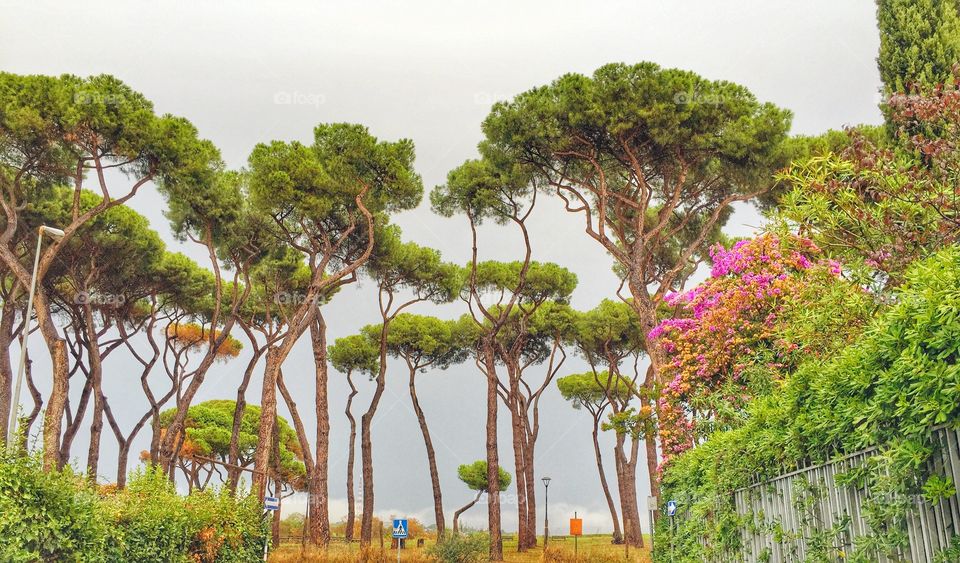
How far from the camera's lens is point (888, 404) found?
3.81 m

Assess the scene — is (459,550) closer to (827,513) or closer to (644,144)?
(644,144)

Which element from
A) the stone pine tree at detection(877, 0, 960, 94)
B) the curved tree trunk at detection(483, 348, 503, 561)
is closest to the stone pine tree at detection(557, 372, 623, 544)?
the curved tree trunk at detection(483, 348, 503, 561)

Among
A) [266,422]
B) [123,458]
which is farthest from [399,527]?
[123,458]

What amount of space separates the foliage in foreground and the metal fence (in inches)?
282

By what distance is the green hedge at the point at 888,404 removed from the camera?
3326 mm

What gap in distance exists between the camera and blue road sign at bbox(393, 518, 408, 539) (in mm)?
17950

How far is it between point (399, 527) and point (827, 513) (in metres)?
14.8

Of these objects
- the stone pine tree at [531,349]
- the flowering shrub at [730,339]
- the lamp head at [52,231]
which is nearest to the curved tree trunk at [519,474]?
the stone pine tree at [531,349]

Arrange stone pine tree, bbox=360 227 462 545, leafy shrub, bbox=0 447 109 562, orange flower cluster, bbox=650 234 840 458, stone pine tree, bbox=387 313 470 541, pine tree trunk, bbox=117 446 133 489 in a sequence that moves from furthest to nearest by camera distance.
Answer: stone pine tree, bbox=387 313 470 541
pine tree trunk, bbox=117 446 133 489
stone pine tree, bbox=360 227 462 545
orange flower cluster, bbox=650 234 840 458
leafy shrub, bbox=0 447 109 562

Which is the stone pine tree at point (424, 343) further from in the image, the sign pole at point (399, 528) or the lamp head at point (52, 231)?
the lamp head at point (52, 231)

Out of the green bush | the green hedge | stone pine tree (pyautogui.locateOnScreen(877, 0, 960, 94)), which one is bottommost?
the green bush

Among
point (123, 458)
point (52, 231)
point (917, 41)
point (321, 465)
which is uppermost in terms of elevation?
point (917, 41)

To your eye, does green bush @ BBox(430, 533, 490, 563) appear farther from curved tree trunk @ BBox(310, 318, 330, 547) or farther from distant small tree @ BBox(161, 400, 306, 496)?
distant small tree @ BBox(161, 400, 306, 496)

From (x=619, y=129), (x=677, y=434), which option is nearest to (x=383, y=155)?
(x=619, y=129)
